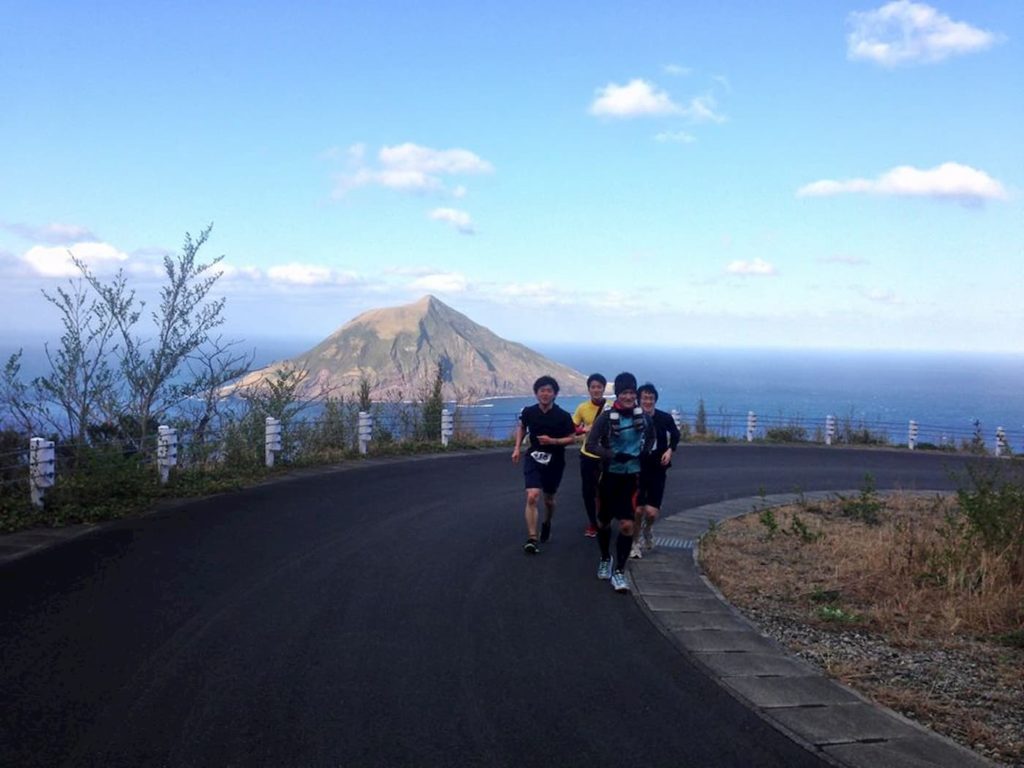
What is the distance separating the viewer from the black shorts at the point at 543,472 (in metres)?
8.87

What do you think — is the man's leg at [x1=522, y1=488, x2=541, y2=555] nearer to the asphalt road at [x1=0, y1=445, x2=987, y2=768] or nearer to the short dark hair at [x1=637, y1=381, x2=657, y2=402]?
the asphalt road at [x1=0, y1=445, x2=987, y2=768]

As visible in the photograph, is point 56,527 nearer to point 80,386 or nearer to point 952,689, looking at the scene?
point 80,386

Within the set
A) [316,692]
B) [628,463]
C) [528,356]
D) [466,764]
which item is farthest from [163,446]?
[528,356]

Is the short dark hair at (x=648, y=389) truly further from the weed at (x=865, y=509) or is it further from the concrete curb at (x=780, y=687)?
the weed at (x=865, y=509)

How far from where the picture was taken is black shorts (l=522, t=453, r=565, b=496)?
8.87 m

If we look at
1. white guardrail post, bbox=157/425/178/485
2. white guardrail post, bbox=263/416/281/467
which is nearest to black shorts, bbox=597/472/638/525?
white guardrail post, bbox=157/425/178/485

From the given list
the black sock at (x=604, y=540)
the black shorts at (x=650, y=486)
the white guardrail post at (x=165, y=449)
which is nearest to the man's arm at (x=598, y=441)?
the black sock at (x=604, y=540)

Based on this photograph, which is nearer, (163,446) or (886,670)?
(886,670)

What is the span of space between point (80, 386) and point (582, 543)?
962 centimetres

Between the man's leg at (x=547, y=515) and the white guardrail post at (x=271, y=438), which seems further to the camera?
the white guardrail post at (x=271, y=438)

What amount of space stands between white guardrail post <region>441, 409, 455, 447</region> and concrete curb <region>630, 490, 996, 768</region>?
39.7ft

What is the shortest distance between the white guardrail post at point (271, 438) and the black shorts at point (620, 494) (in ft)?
29.4

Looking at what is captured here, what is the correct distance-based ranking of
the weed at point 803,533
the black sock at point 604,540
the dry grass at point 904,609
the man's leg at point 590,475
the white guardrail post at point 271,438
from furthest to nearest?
the white guardrail post at point 271,438, the weed at point 803,533, the man's leg at point 590,475, the black sock at point 604,540, the dry grass at point 904,609

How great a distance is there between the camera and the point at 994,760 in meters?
4.25
